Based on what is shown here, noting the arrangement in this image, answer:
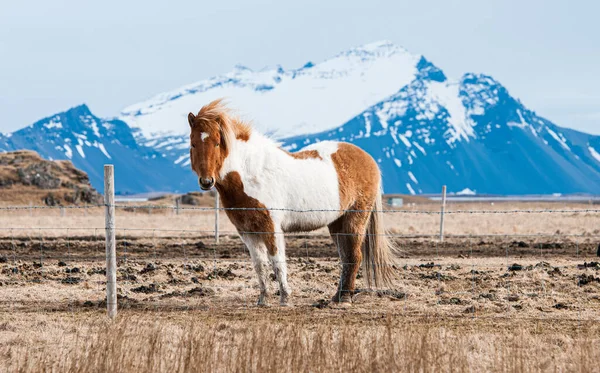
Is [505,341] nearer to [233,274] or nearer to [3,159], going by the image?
[233,274]

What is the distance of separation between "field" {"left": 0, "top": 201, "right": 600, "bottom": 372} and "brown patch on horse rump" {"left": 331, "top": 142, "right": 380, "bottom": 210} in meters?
1.36

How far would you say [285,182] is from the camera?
10.6 metres

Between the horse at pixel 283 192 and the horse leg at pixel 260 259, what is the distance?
1 centimetres

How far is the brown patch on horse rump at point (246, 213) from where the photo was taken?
1022 cm

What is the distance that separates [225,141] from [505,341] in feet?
14.4

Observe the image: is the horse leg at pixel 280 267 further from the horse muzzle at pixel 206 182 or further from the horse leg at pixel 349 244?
the horse muzzle at pixel 206 182

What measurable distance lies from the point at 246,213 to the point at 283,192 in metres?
0.62

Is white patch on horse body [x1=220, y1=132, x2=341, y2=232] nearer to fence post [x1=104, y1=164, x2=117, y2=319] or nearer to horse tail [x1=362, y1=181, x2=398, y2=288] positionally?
horse tail [x1=362, y1=181, x2=398, y2=288]

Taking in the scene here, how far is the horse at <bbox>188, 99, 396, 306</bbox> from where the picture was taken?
33.5ft

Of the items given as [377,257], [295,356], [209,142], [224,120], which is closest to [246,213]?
[209,142]

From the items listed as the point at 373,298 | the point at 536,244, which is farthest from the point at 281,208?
the point at 536,244

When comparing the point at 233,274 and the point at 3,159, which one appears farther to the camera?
the point at 3,159

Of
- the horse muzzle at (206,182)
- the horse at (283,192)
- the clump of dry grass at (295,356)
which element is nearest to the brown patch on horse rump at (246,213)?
the horse at (283,192)

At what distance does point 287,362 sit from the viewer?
640cm
